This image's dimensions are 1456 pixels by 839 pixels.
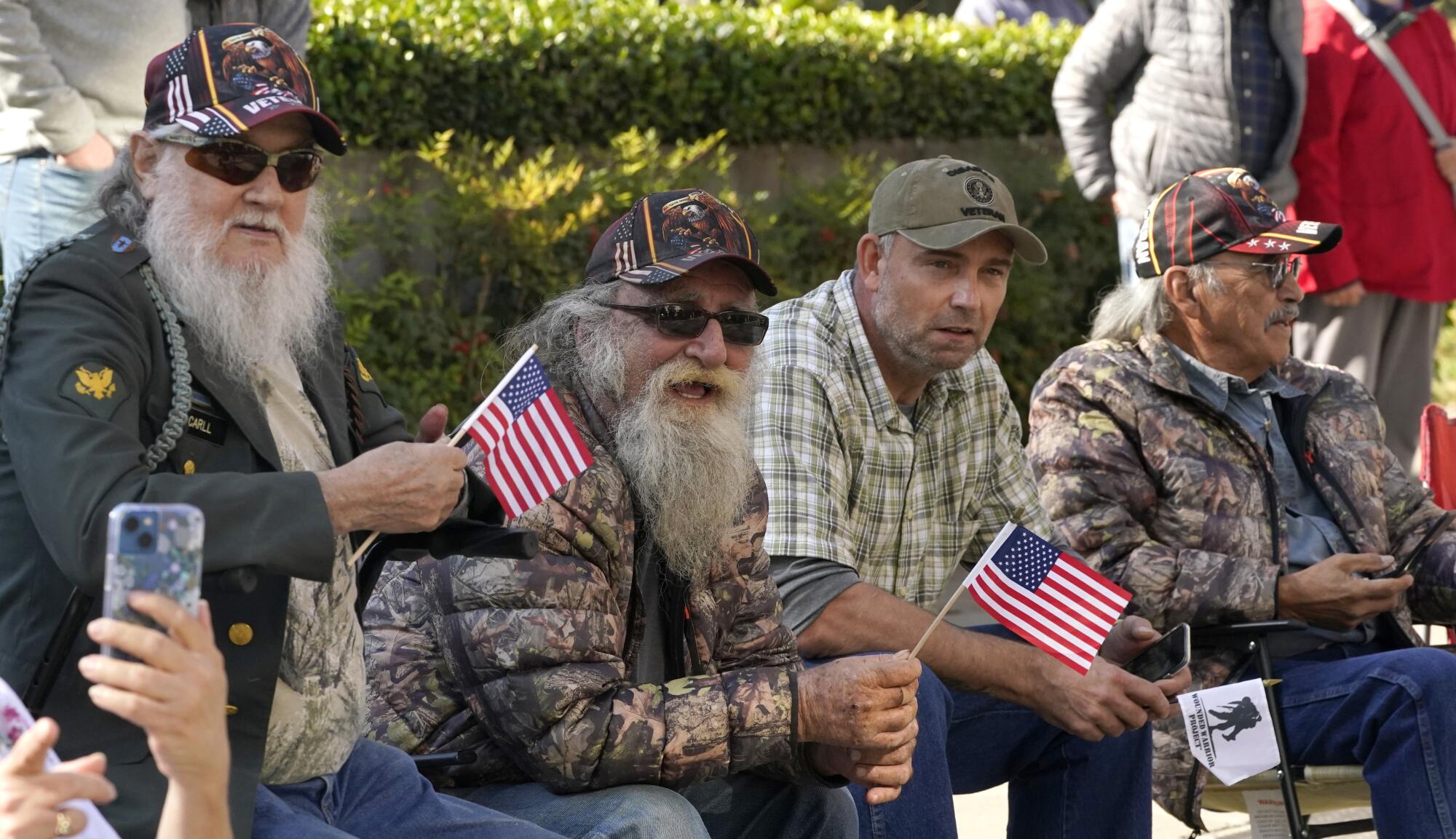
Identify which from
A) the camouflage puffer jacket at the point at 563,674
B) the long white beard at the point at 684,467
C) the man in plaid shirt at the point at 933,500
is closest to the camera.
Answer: the camouflage puffer jacket at the point at 563,674

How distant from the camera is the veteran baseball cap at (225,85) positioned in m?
2.78

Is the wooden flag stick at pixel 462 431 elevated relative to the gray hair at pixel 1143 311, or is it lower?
elevated

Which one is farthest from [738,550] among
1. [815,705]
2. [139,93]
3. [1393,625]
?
[139,93]

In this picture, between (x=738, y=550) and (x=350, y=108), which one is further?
(x=350, y=108)

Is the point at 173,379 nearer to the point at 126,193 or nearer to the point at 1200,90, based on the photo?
the point at 126,193

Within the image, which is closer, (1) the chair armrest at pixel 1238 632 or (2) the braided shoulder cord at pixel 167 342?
(2) the braided shoulder cord at pixel 167 342

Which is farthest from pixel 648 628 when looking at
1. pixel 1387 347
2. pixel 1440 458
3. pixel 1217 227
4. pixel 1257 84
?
pixel 1387 347

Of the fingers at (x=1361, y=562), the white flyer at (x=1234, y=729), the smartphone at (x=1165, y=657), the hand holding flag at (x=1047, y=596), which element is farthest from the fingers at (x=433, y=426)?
the fingers at (x=1361, y=562)

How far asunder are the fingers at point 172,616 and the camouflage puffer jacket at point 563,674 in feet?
3.93

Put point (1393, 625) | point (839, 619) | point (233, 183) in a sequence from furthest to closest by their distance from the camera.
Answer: point (1393, 625) → point (839, 619) → point (233, 183)

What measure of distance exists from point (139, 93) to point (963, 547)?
2684 mm

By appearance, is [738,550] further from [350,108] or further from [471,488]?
[350,108]

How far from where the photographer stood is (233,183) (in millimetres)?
2848

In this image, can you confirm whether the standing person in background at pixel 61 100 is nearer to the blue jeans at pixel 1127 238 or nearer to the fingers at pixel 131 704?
the fingers at pixel 131 704
